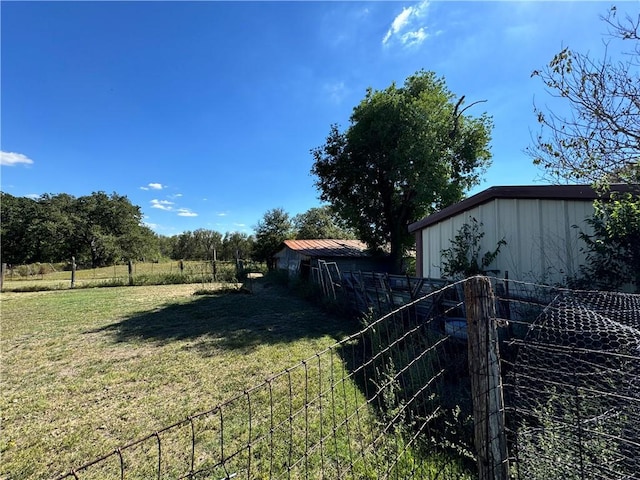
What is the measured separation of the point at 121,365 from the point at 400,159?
1299cm

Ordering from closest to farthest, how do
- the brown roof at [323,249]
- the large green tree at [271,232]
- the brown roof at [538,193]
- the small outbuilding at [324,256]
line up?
the brown roof at [538,193], the small outbuilding at [324,256], the brown roof at [323,249], the large green tree at [271,232]

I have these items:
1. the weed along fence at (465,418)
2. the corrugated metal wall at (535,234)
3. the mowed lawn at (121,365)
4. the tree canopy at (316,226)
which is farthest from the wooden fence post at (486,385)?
the tree canopy at (316,226)

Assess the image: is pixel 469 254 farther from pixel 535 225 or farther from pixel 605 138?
pixel 605 138

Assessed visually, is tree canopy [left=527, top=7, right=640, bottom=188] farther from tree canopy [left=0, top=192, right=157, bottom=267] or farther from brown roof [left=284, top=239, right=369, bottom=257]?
tree canopy [left=0, top=192, right=157, bottom=267]

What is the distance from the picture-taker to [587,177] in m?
4.24

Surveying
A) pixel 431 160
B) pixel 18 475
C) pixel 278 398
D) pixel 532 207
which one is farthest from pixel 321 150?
pixel 18 475

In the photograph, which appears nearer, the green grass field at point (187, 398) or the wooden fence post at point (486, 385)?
the wooden fence post at point (486, 385)

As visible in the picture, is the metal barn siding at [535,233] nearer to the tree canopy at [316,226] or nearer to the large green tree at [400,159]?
the large green tree at [400,159]

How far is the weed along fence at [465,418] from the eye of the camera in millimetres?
1479

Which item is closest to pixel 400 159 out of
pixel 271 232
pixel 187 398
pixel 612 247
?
pixel 612 247

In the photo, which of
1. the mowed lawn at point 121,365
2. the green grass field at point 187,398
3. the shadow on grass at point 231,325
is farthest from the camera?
the shadow on grass at point 231,325

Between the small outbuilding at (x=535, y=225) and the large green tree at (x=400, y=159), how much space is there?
852 cm

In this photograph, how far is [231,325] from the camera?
718 centimetres

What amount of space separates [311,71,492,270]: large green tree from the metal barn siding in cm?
860
